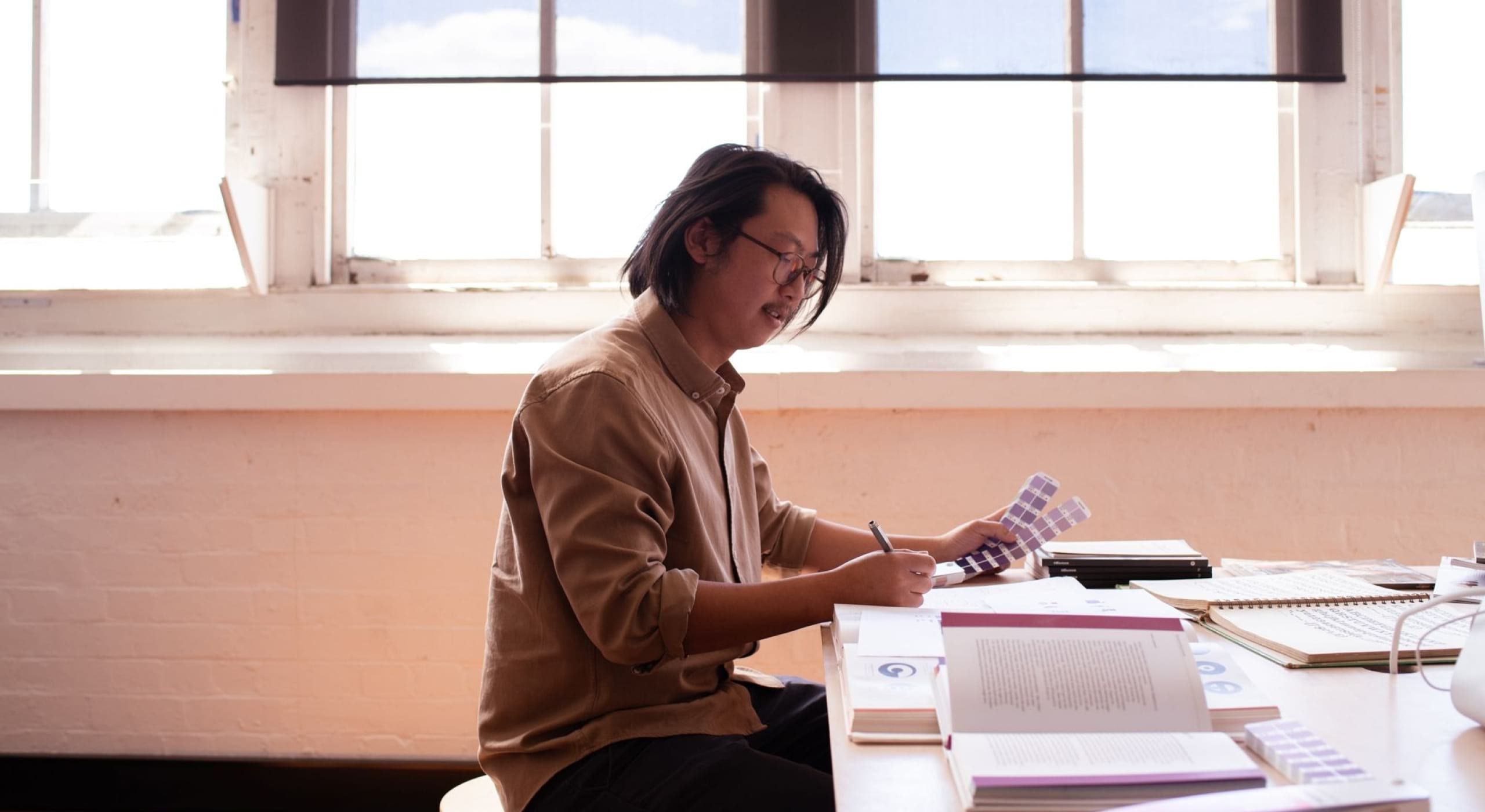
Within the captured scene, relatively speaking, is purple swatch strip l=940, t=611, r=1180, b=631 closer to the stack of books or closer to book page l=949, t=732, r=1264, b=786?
book page l=949, t=732, r=1264, b=786

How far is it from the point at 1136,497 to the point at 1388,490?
58cm

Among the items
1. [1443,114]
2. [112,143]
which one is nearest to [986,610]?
[1443,114]

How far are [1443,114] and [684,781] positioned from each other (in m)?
2.72

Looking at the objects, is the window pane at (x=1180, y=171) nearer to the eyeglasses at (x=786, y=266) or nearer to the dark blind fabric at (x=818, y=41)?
the dark blind fabric at (x=818, y=41)

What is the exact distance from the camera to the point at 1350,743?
96cm

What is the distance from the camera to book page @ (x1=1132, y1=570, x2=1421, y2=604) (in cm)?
146

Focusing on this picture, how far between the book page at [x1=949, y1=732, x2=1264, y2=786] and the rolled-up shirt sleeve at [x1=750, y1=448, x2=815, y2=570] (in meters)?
0.95

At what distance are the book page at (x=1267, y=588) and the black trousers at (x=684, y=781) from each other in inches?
24.7

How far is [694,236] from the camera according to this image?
1.53 meters

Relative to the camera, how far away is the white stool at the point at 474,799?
1505 mm

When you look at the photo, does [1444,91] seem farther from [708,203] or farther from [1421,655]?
[708,203]

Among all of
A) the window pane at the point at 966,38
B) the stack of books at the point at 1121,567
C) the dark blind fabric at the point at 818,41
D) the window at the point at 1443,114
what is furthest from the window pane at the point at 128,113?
the window at the point at 1443,114

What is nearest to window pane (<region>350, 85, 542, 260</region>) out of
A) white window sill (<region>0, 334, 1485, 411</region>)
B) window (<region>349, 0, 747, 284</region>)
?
window (<region>349, 0, 747, 284</region>)

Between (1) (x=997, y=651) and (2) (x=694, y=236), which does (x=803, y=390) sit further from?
(1) (x=997, y=651)
